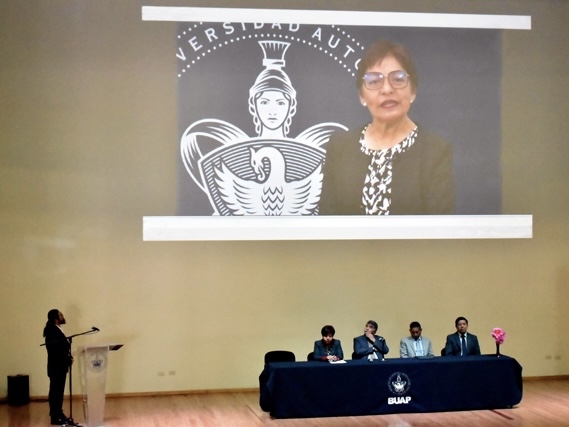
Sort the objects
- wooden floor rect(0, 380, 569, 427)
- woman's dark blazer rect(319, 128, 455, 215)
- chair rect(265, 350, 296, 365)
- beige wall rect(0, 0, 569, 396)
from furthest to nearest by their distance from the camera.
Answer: woman's dark blazer rect(319, 128, 455, 215), beige wall rect(0, 0, 569, 396), chair rect(265, 350, 296, 365), wooden floor rect(0, 380, 569, 427)

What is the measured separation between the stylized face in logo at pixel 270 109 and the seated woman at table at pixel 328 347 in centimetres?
251

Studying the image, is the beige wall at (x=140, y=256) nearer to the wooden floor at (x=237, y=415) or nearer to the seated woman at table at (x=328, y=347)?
the wooden floor at (x=237, y=415)

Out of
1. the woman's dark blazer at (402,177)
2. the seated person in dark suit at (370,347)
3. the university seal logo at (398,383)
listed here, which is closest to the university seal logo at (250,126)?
the woman's dark blazer at (402,177)

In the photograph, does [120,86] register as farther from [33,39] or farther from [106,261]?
[106,261]

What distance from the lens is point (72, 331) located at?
937 centimetres

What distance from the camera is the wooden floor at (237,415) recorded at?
7980 mm

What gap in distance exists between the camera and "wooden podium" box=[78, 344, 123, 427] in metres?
8.05

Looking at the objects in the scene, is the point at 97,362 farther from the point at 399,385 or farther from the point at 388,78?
the point at 388,78

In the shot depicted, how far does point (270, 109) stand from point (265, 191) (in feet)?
3.05

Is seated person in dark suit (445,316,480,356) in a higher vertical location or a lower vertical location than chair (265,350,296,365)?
higher

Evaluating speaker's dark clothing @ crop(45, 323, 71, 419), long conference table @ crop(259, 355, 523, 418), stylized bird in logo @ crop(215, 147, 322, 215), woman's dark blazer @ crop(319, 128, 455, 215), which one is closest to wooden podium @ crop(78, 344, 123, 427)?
speaker's dark clothing @ crop(45, 323, 71, 419)

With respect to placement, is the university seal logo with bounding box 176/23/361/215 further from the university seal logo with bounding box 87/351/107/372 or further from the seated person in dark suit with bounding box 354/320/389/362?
the university seal logo with bounding box 87/351/107/372

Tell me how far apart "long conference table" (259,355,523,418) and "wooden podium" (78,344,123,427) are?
1.51 metres

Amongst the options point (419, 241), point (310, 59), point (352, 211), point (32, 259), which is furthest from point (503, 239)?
point (32, 259)
